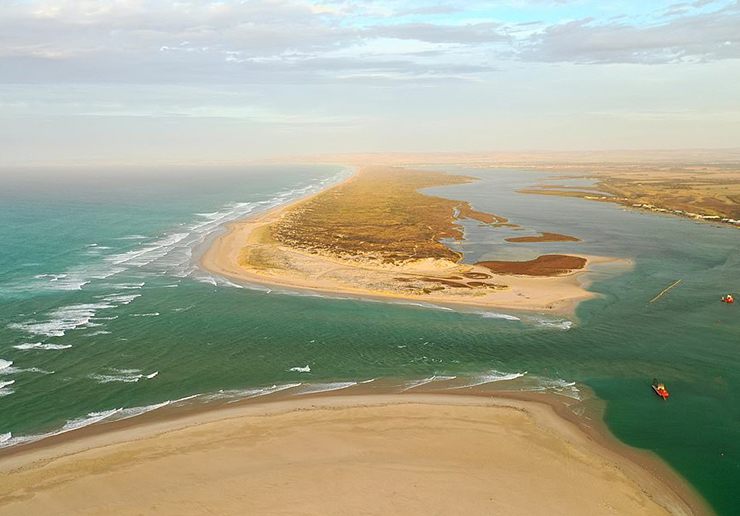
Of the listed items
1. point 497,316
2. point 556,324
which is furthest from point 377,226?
point 556,324

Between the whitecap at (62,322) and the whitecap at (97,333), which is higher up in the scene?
the whitecap at (62,322)

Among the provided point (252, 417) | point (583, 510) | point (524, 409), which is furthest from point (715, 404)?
point (252, 417)

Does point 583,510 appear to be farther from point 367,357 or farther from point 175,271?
point 175,271

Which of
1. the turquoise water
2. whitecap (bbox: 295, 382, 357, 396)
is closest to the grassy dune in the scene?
the turquoise water

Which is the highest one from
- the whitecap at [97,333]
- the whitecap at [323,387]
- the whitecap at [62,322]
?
the whitecap at [62,322]

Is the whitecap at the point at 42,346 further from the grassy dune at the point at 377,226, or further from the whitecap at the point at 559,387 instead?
the grassy dune at the point at 377,226

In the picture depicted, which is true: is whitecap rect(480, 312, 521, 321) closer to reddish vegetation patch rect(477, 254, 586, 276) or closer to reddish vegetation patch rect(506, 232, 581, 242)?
reddish vegetation patch rect(477, 254, 586, 276)

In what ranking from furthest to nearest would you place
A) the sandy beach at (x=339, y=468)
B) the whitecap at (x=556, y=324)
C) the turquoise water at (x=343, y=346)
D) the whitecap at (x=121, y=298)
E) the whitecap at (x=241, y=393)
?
the whitecap at (x=121, y=298) < the whitecap at (x=556, y=324) < the whitecap at (x=241, y=393) < the turquoise water at (x=343, y=346) < the sandy beach at (x=339, y=468)

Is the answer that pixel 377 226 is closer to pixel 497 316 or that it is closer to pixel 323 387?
pixel 497 316

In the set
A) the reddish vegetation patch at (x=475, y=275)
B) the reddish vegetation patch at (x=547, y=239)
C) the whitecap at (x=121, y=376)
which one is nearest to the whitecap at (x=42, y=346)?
the whitecap at (x=121, y=376)
